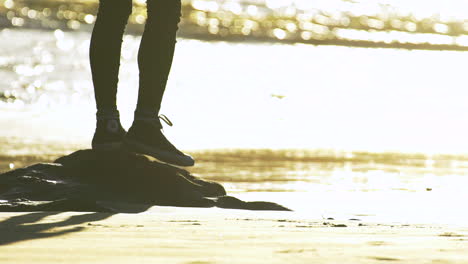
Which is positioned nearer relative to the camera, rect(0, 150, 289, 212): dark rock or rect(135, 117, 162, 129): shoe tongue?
rect(0, 150, 289, 212): dark rock

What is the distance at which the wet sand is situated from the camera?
11.3ft

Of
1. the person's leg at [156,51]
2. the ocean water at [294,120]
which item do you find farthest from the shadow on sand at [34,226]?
the ocean water at [294,120]

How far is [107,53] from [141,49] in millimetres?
206

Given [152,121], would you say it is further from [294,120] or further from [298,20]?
[298,20]

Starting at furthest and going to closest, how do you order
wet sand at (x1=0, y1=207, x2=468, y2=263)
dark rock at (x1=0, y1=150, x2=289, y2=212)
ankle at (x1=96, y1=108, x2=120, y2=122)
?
1. ankle at (x1=96, y1=108, x2=120, y2=122)
2. dark rock at (x1=0, y1=150, x2=289, y2=212)
3. wet sand at (x1=0, y1=207, x2=468, y2=263)

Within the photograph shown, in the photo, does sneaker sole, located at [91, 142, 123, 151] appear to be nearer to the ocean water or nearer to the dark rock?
the dark rock

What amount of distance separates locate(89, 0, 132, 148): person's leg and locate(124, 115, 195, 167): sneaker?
0.45 feet

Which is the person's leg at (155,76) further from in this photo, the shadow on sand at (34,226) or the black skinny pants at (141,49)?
the shadow on sand at (34,226)

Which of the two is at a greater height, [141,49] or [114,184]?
[141,49]

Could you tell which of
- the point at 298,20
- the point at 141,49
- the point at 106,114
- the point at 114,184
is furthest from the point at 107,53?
the point at 298,20

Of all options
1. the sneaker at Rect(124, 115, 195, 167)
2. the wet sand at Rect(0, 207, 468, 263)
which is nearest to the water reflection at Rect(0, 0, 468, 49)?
the sneaker at Rect(124, 115, 195, 167)

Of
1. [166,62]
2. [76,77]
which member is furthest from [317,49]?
[166,62]

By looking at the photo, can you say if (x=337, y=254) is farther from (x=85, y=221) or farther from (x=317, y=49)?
(x=317, y=49)

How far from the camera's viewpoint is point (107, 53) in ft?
17.3
